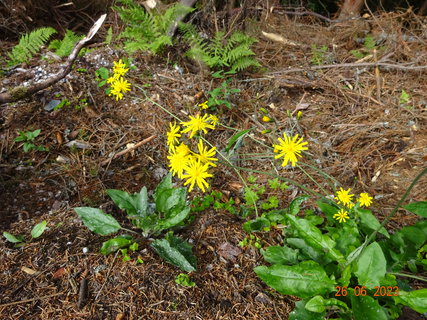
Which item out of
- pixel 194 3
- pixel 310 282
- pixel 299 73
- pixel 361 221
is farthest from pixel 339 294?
Answer: pixel 194 3

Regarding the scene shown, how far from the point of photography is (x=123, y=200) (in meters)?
1.79

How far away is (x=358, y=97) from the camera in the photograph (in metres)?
2.84

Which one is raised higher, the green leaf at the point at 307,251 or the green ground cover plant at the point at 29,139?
the green ground cover plant at the point at 29,139

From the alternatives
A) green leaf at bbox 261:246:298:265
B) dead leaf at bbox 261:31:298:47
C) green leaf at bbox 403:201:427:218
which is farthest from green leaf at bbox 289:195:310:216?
dead leaf at bbox 261:31:298:47

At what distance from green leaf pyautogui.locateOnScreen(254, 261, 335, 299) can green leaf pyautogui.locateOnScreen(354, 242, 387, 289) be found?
0.15m

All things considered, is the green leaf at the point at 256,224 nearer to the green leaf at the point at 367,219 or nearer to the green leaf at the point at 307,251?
the green leaf at the point at 307,251

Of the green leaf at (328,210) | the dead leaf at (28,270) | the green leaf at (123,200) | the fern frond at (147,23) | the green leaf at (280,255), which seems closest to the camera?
the dead leaf at (28,270)

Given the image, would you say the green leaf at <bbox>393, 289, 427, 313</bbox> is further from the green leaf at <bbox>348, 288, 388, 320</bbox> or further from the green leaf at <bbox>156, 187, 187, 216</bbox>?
the green leaf at <bbox>156, 187, 187, 216</bbox>

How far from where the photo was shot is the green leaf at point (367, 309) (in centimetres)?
140

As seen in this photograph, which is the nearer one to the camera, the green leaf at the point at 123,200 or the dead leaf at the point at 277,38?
the green leaf at the point at 123,200

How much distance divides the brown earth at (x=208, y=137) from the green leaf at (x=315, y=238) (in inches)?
10.3

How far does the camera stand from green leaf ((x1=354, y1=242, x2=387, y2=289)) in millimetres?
1445

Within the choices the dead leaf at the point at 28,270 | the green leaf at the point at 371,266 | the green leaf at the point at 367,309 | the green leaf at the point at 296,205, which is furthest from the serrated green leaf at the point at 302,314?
the dead leaf at the point at 28,270

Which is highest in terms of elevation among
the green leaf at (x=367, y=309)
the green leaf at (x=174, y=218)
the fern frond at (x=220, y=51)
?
the fern frond at (x=220, y=51)
